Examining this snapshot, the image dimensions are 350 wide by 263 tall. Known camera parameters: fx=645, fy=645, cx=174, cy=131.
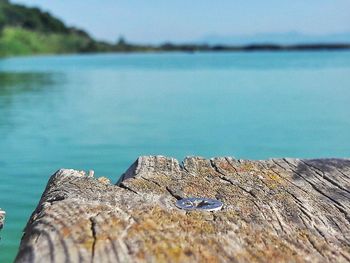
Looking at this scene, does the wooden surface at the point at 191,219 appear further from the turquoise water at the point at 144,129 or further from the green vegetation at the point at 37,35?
the green vegetation at the point at 37,35

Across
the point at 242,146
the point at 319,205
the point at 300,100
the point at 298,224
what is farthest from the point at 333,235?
the point at 300,100

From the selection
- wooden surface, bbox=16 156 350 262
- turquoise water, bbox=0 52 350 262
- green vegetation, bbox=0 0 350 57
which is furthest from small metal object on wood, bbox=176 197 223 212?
green vegetation, bbox=0 0 350 57

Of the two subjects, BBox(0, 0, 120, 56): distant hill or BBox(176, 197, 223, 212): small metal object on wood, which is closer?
BBox(176, 197, 223, 212): small metal object on wood

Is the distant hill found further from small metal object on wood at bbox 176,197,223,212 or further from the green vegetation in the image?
small metal object on wood at bbox 176,197,223,212

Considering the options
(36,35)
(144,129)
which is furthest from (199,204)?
(36,35)

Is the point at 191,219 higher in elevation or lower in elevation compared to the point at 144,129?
higher

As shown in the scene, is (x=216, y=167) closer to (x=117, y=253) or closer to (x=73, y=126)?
(x=117, y=253)

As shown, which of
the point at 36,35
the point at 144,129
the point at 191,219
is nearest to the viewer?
the point at 191,219

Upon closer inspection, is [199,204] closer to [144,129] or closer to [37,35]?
[144,129]

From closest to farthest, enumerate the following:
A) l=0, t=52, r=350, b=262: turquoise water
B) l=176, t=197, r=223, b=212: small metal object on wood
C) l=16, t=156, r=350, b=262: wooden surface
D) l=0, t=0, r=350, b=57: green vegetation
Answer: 1. l=16, t=156, r=350, b=262: wooden surface
2. l=176, t=197, r=223, b=212: small metal object on wood
3. l=0, t=52, r=350, b=262: turquoise water
4. l=0, t=0, r=350, b=57: green vegetation
